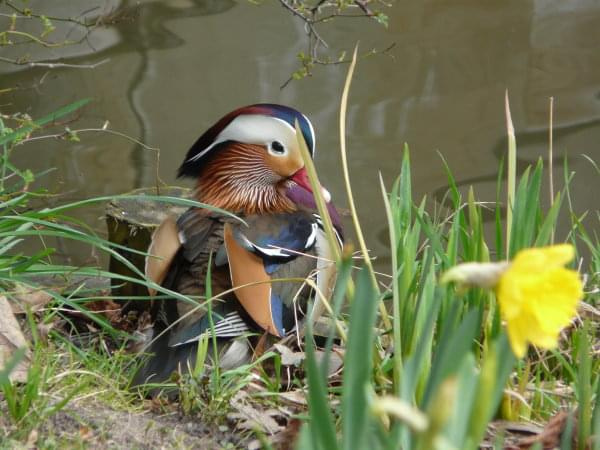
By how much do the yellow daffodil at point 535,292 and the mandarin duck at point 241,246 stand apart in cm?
130

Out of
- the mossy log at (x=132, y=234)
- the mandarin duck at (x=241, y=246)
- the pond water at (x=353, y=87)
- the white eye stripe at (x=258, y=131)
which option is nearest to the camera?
the mandarin duck at (x=241, y=246)

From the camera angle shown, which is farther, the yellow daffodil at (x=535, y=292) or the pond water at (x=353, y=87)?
the pond water at (x=353, y=87)

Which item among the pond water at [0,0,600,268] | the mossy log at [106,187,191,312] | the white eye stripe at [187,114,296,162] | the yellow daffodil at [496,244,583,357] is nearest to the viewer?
the yellow daffodil at [496,244,583,357]

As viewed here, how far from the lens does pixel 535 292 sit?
828mm

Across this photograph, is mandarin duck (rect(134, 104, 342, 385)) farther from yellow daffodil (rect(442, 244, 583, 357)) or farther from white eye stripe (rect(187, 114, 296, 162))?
yellow daffodil (rect(442, 244, 583, 357))

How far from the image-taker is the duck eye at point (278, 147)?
2750 millimetres

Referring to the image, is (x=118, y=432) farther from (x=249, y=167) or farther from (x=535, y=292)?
(x=249, y=167)

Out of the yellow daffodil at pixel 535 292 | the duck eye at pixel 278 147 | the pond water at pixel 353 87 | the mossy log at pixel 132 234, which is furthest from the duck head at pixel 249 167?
the pond water at pixel 353 87

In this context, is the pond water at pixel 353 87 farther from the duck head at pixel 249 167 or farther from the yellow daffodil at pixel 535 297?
the yellow daffodil at pixel 535 297

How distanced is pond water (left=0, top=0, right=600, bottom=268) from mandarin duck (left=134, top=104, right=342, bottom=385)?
2.12 meters

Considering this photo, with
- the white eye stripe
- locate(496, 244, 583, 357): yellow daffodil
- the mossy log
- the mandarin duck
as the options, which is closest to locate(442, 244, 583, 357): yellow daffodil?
locate(496, 244, 583, 357): yellow daffodil

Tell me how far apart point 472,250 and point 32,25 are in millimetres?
3438

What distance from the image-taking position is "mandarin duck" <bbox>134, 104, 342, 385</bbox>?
2371 millimetres

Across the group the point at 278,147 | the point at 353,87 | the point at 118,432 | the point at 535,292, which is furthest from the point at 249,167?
the point at 353,87
